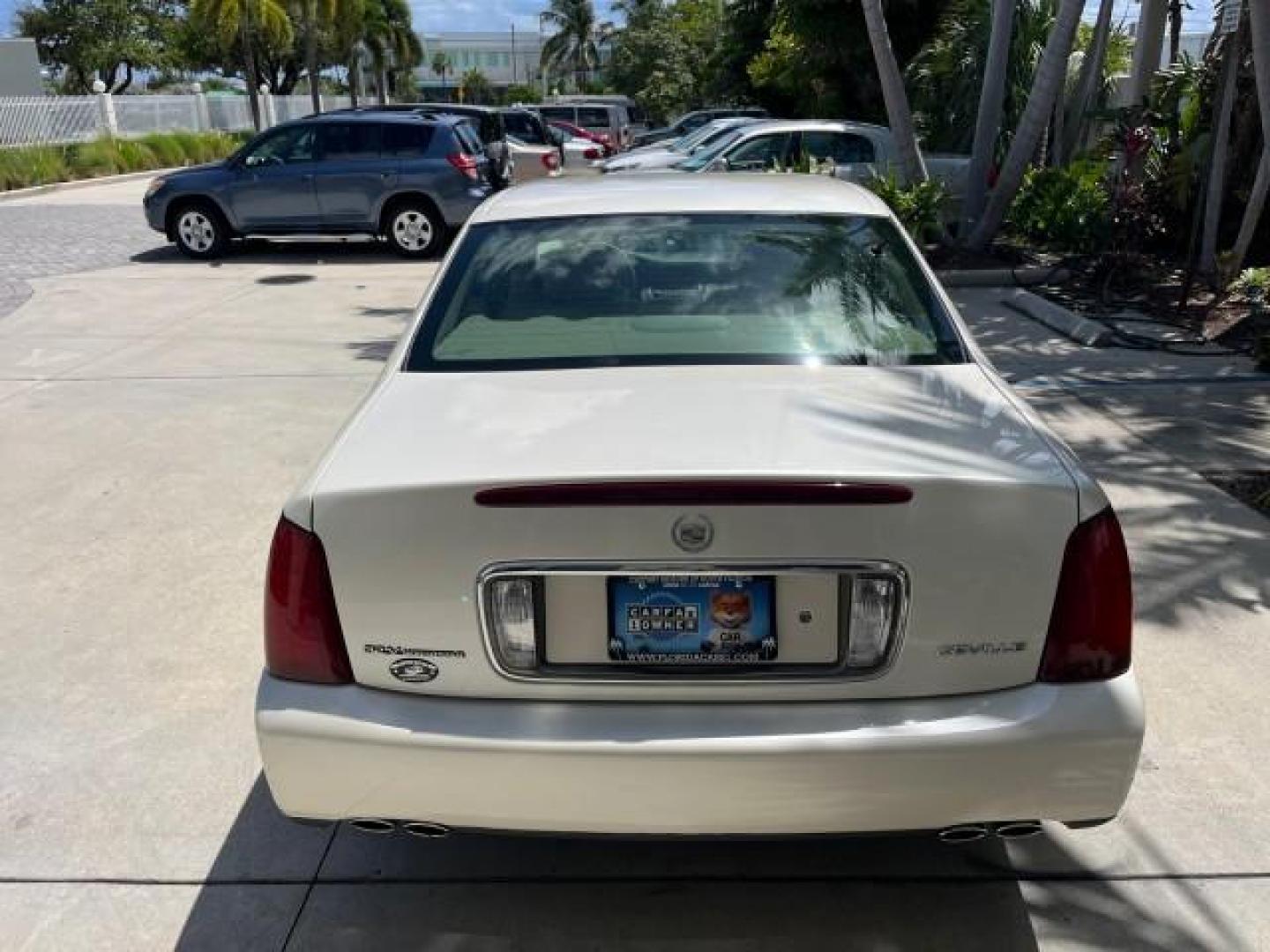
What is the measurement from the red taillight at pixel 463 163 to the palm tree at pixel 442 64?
308 ft

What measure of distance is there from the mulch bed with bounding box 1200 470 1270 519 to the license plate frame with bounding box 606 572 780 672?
391cm

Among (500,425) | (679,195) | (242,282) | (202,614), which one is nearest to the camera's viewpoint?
(500,425)

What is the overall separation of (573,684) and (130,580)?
10.4 feet

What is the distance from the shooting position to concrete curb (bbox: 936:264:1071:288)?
11.7 metres

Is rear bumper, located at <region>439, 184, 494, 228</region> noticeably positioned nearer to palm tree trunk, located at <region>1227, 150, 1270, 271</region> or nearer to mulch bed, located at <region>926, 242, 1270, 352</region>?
mulch bed, located at <region>926, 242, 1270, 352</region>

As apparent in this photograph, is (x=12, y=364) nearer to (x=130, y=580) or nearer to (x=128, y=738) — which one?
(x=130, y=580)

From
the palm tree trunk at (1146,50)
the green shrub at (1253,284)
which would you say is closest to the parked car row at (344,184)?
the palm tree trunk at (1146,50)

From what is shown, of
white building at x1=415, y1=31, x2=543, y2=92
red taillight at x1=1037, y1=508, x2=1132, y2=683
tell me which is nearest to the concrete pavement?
red taillight at x1=1037, y1=508, x2=1132, y2=683

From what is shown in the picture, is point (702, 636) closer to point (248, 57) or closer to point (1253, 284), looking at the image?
point (1253, 284)

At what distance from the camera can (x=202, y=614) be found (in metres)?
4.62

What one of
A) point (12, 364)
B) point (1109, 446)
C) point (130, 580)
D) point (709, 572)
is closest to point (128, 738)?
point (130, 580)

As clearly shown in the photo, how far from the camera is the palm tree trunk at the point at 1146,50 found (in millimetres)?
12711

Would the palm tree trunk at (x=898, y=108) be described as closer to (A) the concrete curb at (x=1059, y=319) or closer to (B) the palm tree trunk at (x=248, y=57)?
(A) the concrete curb at (x=1059, y=319)

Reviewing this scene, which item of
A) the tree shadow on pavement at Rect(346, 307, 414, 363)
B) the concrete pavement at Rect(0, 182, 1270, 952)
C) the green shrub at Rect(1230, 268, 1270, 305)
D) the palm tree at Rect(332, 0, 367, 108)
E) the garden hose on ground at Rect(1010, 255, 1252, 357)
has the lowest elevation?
the tree shadow on pavement at Rect(346, 307, 414, 363)
